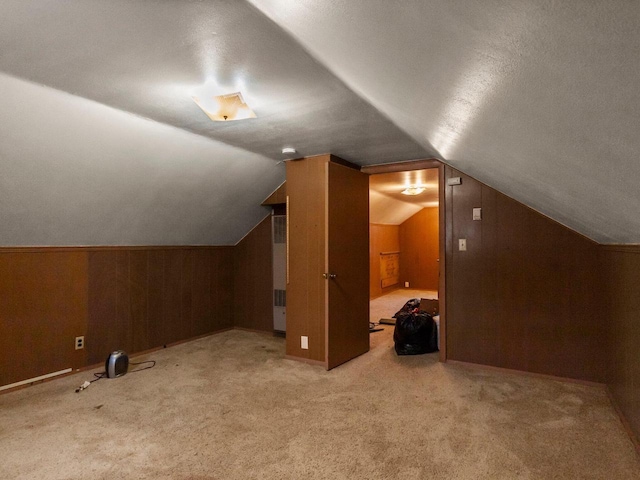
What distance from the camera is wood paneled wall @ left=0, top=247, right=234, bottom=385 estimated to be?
9.78ft

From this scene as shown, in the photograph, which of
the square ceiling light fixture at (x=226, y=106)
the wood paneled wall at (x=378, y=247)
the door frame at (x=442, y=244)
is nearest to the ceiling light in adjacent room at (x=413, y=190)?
the wood paneled wall at (x=378, y=247)

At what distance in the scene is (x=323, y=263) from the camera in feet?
11.4

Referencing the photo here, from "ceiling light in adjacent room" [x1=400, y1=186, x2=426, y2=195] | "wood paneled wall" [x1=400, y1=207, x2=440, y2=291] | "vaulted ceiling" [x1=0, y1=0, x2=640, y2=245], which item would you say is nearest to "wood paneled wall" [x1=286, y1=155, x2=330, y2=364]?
"vaulted ceiling" [x1=0, y1=0, x2=640, y2=245]

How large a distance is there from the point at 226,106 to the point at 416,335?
2852mm

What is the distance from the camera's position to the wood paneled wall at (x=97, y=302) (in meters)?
2.98

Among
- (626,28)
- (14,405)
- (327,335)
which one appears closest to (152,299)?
(14,405)

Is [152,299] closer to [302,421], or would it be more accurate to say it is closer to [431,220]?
[302,421]

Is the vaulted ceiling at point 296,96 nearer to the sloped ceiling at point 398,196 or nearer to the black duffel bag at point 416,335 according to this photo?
the sloped ceiling at point 398,196

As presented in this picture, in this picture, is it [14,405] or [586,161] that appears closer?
[586,161]

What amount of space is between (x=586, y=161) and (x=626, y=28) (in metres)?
0.75

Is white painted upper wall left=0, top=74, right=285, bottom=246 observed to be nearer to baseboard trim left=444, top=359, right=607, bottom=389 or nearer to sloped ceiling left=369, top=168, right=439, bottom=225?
sloped ceiling left=369, top=168, right=439, bottom=225

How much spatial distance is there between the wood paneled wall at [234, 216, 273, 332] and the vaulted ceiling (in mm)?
1419

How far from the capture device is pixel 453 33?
33.6 inches

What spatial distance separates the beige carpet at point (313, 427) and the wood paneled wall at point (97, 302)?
0.94 ft
